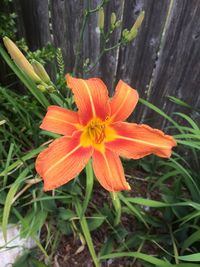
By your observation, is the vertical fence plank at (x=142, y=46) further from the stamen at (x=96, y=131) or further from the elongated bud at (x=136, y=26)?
the stamen at (x=96, y=131)

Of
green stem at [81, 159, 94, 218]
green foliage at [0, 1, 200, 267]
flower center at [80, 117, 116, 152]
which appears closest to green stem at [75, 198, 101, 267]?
green foliage at [0, 1, 200, 267]

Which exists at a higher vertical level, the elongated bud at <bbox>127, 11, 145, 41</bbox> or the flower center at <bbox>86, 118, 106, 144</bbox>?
the elongated bud at <bbox>127, 11, 145, 41</bbox>

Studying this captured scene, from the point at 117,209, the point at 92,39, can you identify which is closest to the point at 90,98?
the point at 117,209

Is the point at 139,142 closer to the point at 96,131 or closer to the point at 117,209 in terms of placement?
the point at 96,131

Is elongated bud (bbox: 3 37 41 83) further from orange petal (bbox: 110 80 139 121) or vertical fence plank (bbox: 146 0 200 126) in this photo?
vertical fence plank (bbox: 146 0 200 126)

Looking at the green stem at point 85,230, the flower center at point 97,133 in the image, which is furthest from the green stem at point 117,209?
the flower center at point 97,133

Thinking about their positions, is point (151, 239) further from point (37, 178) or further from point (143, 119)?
point (143, 119)

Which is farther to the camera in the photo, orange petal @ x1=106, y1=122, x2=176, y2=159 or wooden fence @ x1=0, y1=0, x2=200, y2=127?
wooden fence @ x1=0, y1=0, x2=200, y2=127

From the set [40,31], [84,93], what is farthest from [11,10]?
[84,93]
